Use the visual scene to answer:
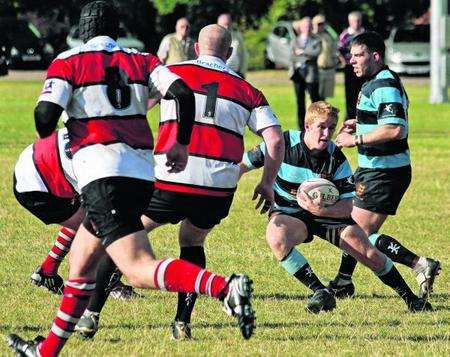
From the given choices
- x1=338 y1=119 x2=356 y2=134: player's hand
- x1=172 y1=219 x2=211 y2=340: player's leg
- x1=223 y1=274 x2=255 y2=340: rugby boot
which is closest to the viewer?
x1=223 y1=274 x2=255 y2=340: rugby boot

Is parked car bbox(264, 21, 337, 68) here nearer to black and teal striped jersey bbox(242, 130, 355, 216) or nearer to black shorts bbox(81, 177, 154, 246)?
black and teal striped jersey bbox(242, 130, 355, 216)

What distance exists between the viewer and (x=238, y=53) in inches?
923

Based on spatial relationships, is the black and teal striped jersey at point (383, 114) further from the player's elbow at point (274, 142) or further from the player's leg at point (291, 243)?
the player's elbow at point (274, 142)

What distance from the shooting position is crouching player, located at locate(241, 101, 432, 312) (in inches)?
355

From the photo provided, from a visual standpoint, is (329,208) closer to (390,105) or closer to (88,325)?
(390,105)

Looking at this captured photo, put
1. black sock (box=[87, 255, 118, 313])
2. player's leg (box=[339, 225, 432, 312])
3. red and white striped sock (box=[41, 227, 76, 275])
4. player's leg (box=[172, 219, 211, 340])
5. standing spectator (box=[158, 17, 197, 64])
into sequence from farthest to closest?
1. standing spectator (box=[158, 17, 197, 64])
2. red and white striped sock (box=[41, 227, 76, 275])
3. player's leg (box=[339, 225, 432, 312])
4. player's leg (box=[172, 219, 211, 340])
5. black sock (box=[87, 255, 118, 313])

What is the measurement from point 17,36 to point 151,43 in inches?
287

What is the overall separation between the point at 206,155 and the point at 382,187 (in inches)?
87.0

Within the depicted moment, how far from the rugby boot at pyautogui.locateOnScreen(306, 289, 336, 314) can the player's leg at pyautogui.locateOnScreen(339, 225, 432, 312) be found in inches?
17.1

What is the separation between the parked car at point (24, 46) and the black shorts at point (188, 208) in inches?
1664

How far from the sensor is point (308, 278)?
353 inches

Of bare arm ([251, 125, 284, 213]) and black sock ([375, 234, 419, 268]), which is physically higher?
bare arm ([251, 125, 284, 213])

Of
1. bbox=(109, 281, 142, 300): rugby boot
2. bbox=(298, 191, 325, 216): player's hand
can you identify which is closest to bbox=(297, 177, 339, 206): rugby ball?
bbox=(298, 191, 325, 216): player's hand

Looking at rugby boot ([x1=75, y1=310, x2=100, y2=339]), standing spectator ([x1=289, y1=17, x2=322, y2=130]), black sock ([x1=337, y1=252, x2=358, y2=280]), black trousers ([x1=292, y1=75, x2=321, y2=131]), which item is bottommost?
black trousers ([x1=292, y1=75, x2=321, y2=131])
